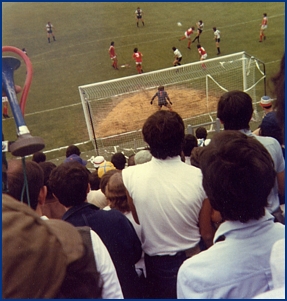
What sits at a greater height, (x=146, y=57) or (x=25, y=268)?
(x=25, y=268)

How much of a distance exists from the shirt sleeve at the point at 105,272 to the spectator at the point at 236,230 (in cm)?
30

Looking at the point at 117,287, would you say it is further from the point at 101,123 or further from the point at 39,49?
the point at 39,49

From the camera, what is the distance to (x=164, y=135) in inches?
130

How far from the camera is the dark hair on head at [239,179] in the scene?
200 cm

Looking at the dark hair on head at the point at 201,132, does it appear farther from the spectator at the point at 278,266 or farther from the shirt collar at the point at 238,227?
the spectator at the point at 278,266

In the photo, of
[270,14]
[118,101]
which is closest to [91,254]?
[118,101]

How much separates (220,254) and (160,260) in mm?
1280

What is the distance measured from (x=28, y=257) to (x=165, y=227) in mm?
1777

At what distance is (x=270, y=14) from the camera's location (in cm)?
2364

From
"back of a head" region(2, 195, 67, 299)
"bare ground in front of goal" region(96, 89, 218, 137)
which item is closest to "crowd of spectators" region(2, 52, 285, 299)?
"back of a head" region(2, 195, 67, 299)

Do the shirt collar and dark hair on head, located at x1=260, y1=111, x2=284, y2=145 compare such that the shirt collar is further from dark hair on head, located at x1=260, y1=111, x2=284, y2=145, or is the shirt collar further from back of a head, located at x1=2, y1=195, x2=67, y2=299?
dark hair on head, located at x1=260, y1=111, x2=284, y2=145

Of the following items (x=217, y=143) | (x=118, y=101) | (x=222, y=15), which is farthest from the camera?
(x=222, y=15)

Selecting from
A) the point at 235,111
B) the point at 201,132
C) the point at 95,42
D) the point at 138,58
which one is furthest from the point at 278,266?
the point at 95,42

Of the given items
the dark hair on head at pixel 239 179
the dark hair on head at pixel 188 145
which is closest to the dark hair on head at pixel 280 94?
the dark hair on head at pixel 239 179
